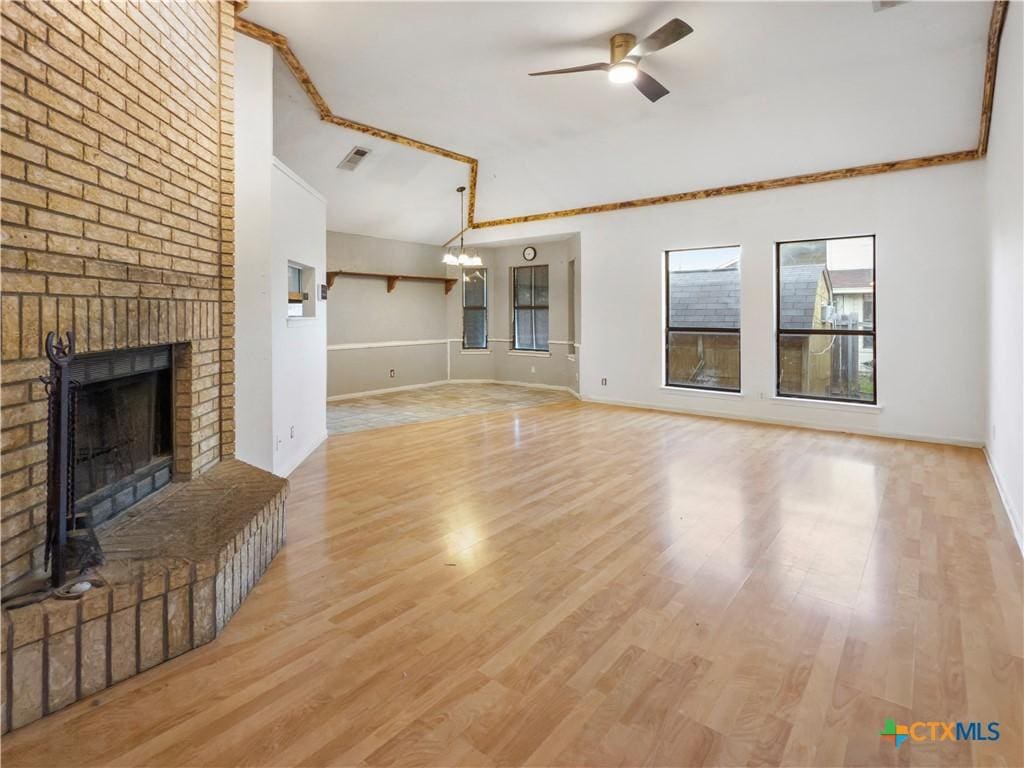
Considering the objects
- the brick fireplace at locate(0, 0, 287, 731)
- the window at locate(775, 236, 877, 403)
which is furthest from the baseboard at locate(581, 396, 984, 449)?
the brick fireplace at locate(0, 0, 287, 731)

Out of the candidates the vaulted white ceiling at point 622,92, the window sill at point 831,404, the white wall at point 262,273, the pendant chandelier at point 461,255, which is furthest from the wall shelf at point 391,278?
the window sill at point 831,404

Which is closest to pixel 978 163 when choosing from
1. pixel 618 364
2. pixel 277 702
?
pixel 618 364

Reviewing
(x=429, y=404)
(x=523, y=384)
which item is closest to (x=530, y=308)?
(x=523, y=384)

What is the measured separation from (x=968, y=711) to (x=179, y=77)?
4.32 m

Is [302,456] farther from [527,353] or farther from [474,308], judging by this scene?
[474,308]

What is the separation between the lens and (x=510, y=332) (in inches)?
411

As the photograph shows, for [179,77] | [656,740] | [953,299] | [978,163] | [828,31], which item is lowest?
[656,740]

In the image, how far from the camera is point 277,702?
173 centimetres

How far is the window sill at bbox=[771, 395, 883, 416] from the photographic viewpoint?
233 inches

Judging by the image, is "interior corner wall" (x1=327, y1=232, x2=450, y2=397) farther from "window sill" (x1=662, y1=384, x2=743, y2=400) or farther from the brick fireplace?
the brick fireplace

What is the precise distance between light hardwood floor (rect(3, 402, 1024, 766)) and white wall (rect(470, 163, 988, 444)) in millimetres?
1911

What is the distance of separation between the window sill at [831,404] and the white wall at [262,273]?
5446 millimetres

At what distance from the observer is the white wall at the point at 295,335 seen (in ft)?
13.8

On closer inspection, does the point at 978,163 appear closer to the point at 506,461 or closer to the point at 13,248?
the point at 506,461
